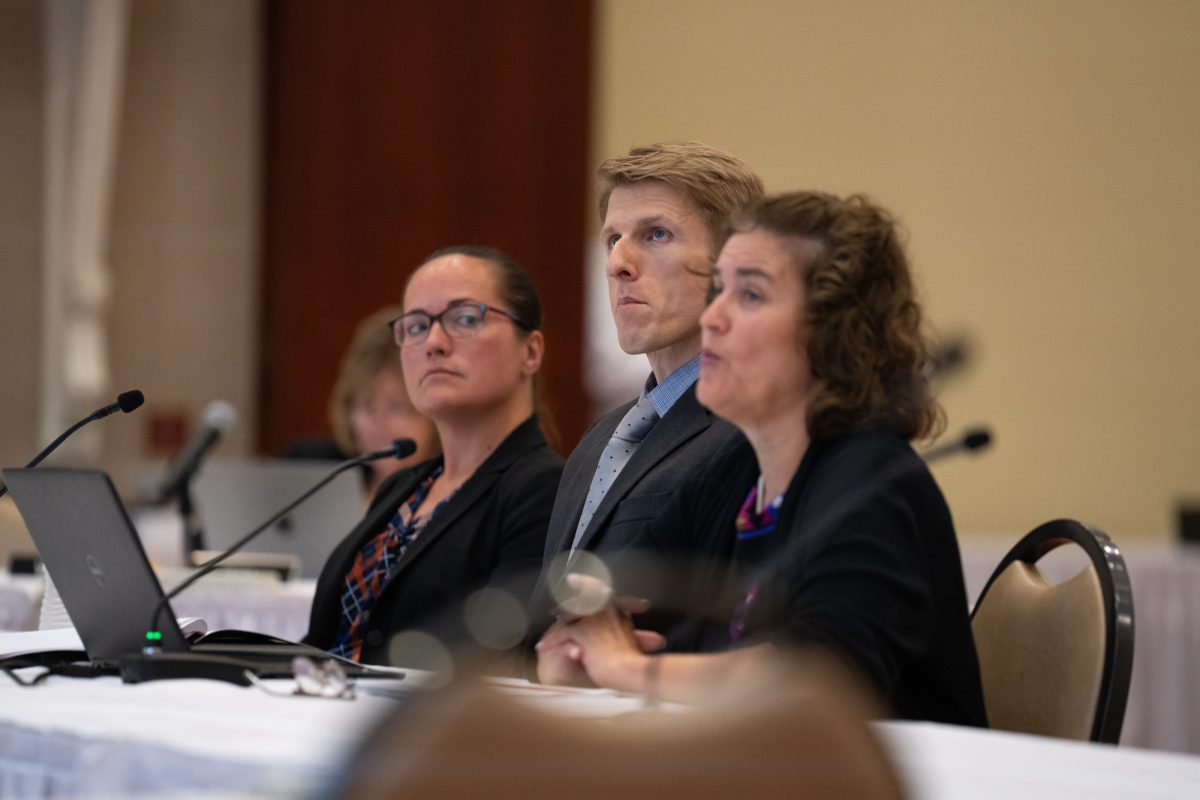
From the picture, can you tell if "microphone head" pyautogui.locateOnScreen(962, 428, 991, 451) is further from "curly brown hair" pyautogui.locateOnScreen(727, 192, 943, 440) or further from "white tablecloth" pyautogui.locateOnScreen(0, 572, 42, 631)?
"white tablecloth" pyautogui.locateOnScreen(0, 572, 42, 631)

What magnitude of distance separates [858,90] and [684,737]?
5.73 metres

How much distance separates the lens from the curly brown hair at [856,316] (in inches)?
64.1

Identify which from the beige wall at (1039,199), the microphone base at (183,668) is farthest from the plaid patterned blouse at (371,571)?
the beige wall at (1039,199)

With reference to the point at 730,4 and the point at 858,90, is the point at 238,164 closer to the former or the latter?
the point at 730,4

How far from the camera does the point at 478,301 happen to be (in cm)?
267

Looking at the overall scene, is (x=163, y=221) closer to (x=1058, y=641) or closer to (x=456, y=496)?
(x=456, y=496)

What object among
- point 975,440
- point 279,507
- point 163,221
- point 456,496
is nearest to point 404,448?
point 456,496

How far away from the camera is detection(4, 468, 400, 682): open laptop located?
167 centimetres

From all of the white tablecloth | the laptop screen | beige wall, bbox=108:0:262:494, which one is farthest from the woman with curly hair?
beige wall, bbox=108:0:262:494

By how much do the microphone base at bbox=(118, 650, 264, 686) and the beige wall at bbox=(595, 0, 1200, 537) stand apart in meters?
4.45

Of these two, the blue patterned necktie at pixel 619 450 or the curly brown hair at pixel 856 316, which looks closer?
the curly brown hair at pixel 856 316

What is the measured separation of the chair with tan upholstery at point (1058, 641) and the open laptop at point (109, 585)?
29.3 inches

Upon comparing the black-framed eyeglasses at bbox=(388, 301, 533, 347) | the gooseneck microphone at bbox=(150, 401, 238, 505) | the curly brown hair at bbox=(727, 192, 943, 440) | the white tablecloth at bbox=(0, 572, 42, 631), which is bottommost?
the white tablecloth at bbox=(0, 572, 42, 631)

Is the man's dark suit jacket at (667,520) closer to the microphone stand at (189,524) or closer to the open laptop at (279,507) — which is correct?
the open laptop at (279,507)
